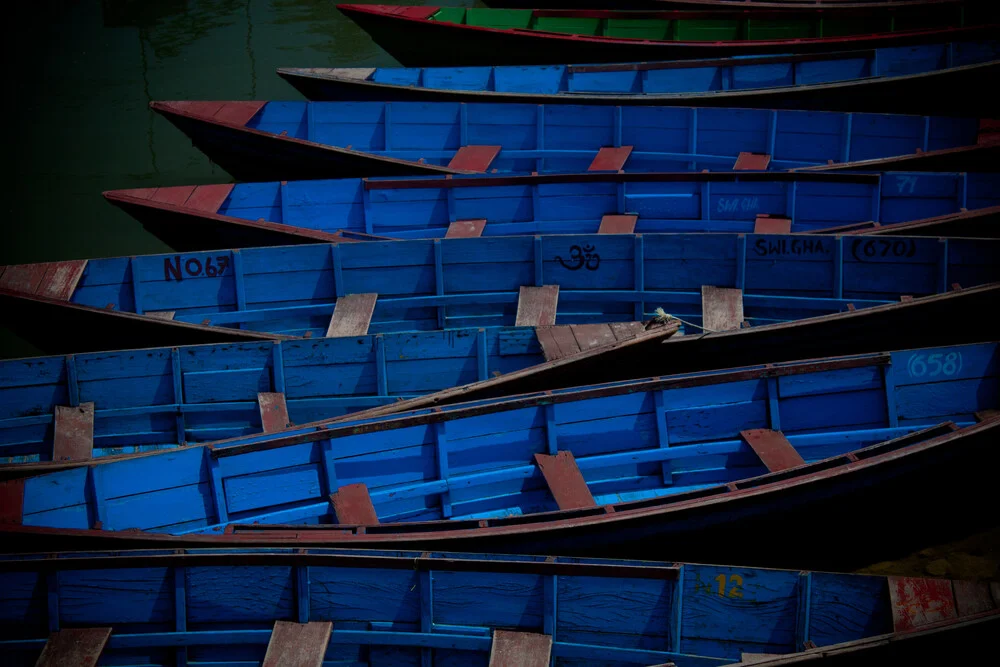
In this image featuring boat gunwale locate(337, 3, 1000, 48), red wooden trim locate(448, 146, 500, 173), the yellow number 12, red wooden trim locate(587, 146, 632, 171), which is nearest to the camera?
the yellow number 12

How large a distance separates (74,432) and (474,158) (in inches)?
230

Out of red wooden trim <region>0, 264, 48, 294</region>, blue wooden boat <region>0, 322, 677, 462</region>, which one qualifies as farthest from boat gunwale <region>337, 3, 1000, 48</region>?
red wooden trim <region>0, 264, 48, 294</region>

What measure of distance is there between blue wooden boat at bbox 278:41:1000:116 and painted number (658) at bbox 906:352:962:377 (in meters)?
5.37

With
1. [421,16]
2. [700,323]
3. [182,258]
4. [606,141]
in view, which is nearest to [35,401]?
[182,258]

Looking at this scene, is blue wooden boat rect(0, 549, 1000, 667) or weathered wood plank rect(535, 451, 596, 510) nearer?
blue wooden boat rect(0, 549, 1000, 667)

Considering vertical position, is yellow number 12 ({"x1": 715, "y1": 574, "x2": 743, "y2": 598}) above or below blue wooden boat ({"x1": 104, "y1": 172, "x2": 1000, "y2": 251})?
below

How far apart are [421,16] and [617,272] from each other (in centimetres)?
722

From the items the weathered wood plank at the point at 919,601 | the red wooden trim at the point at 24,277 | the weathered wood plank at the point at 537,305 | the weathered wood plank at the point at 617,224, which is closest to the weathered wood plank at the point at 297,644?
the weathered wood plank at the point at 919,601

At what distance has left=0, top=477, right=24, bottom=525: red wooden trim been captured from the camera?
21.5ft

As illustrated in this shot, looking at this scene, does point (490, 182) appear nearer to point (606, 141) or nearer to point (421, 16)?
point (606, 141)

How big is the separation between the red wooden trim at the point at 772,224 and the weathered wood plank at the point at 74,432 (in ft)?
22.9

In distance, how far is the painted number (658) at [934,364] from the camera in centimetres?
786

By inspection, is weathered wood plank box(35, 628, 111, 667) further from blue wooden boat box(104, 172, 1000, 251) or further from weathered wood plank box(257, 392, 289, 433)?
blue wooden boat box(104, 172, 1000, 251)

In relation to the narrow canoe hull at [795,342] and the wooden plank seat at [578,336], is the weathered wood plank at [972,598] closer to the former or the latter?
the narrow canoe hull at [795,342]
